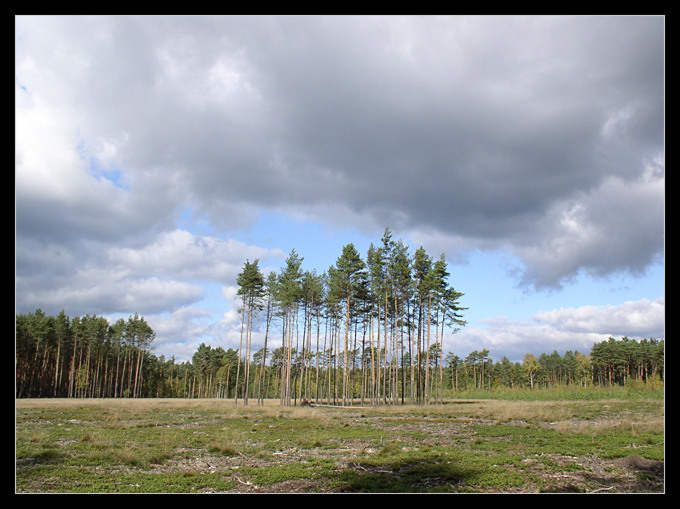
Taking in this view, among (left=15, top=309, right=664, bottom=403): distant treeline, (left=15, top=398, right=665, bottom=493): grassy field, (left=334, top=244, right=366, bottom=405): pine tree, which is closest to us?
(left=15, top=398, right=665, bottom=493): grassy field

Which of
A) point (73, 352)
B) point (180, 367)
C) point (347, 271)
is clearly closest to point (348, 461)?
point (347, 271)

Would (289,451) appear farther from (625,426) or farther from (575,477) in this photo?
(625,426)

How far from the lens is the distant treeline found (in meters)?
66.1

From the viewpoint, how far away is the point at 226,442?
15.6 m

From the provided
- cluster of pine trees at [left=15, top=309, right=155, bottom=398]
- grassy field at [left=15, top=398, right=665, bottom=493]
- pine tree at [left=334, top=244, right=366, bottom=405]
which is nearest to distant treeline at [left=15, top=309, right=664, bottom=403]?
cluster of pine trees at [left=15, top=309, right=155, bottom=398]

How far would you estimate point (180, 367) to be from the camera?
438ft

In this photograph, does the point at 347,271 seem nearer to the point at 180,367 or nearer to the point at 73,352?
the point at 73,352

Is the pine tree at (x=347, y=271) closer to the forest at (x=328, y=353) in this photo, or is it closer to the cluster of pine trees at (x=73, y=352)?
the forest at (x=328, y=353)

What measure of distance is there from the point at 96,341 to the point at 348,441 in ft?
263

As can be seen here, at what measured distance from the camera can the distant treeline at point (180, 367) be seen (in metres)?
66.1

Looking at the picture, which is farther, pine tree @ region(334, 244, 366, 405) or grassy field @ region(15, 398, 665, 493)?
pine tree @ region(334, 244, 366, 405)

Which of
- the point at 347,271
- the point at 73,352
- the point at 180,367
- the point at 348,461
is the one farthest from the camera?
the point at 180,367

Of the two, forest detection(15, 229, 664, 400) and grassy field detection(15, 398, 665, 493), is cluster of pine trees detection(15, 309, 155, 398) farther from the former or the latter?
grassy field detection(15, 398, 665, 493)
